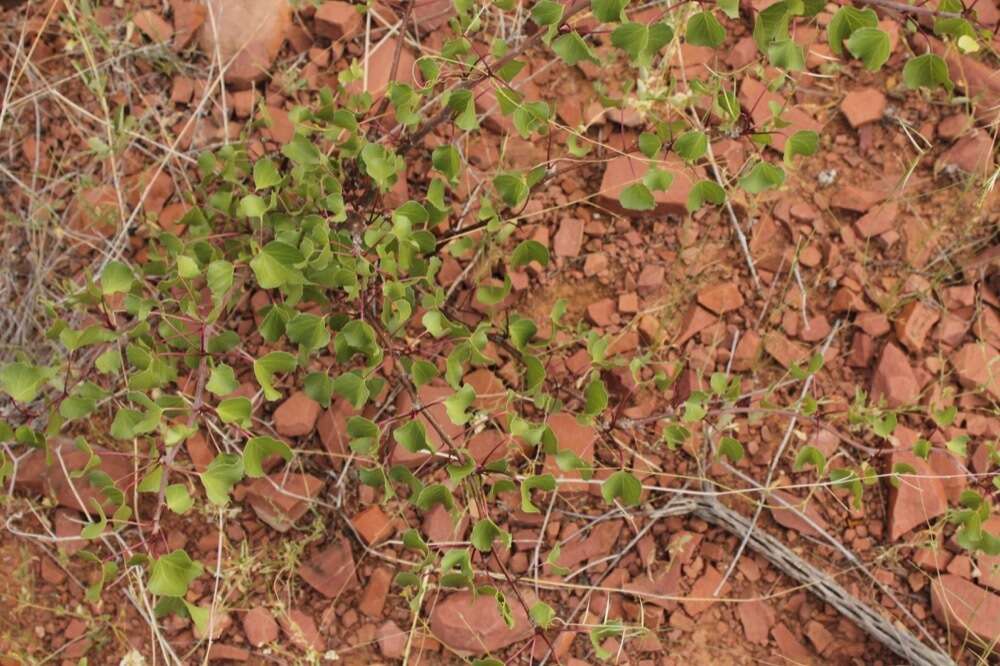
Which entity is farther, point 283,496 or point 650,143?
point 283,496

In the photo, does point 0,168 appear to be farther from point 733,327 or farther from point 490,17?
point 733,327

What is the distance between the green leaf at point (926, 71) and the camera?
5.86 ft

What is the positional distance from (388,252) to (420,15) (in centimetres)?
83

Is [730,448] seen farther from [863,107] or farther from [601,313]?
[863,107]

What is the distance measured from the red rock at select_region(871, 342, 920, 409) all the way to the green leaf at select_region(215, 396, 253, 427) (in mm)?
1402

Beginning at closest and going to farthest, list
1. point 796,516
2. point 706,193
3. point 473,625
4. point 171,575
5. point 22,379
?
point 171,575 → point 22,379 → point 706,193 → point 473,625 → point 796,516

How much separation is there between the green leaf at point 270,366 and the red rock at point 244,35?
3.20ft

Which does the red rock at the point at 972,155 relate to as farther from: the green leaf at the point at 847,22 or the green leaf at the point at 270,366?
the green leaf at the point at 270,366

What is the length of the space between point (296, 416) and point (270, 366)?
1.52ft

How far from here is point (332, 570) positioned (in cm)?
228

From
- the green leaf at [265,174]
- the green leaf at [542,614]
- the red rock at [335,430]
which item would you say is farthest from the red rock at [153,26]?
the green leaf at [542,614]

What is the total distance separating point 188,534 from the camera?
2.32 m

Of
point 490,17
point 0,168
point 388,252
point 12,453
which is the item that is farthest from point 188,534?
point 490,17

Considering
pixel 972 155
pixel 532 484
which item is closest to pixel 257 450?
pixel 532 484
